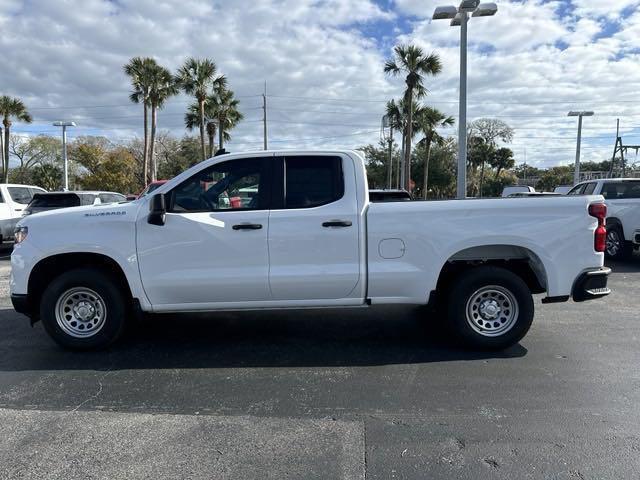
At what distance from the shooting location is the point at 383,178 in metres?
62.5

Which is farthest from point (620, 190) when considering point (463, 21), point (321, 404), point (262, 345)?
point (321, 404)

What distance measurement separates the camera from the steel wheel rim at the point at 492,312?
4.96m

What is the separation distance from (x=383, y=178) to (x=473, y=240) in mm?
58626

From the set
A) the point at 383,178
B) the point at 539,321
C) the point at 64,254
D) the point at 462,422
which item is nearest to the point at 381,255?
the point at 462,422

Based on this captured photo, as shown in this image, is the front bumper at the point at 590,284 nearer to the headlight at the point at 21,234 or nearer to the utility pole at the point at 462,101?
the headlight at the point at 21,234

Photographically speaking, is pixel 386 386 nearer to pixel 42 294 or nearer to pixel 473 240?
pixel 473 240

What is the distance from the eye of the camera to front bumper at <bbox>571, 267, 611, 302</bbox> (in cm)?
491

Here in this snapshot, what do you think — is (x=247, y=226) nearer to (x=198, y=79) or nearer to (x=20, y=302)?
(x=20, y=302)

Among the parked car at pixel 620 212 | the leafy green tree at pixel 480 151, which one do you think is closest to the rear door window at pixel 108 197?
the parked car at pixel 620 212

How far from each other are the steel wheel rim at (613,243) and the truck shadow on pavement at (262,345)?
23.2 ft

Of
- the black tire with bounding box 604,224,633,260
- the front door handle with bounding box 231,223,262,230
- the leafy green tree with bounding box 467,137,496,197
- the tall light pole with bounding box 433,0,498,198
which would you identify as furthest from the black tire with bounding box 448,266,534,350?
the leafy green tree with bounding box 467,137,496,197

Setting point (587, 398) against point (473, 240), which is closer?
point (587, 398)

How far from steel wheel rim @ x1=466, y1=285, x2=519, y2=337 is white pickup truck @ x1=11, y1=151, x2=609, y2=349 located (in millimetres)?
10

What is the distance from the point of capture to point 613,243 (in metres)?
11.1
